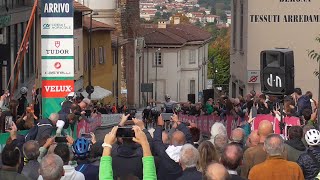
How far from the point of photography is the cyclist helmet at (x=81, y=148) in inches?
464

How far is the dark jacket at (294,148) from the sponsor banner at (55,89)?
1289 cm

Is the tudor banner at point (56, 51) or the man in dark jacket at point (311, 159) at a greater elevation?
the tudor banner at point (56, 51)

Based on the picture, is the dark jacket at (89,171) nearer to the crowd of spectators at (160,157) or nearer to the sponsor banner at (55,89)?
the crowd of spectators at (160,157)

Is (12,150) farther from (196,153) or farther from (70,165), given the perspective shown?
(196,153)

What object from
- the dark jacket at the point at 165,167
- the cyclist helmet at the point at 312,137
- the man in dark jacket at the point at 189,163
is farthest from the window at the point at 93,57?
the man in dark jacket at the point at 189,163

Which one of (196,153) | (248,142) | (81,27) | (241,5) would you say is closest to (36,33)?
(241,5)

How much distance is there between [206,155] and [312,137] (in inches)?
89.6

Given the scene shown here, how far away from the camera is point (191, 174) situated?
1099cm

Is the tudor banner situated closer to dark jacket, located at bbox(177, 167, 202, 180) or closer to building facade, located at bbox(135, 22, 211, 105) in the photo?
dark jacket, located at bbox(177, 167, 202, 180)

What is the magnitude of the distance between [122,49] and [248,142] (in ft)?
256

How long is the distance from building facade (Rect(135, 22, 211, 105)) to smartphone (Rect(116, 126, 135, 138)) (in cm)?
9652

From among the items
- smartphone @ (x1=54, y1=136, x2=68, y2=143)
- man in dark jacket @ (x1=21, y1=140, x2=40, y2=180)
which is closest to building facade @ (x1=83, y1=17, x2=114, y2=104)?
smartphone @ (x1=54, y1=136, x2=68, y2=143)

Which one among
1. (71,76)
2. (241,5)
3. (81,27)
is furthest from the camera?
(81,27)

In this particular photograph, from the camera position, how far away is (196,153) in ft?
36.6
